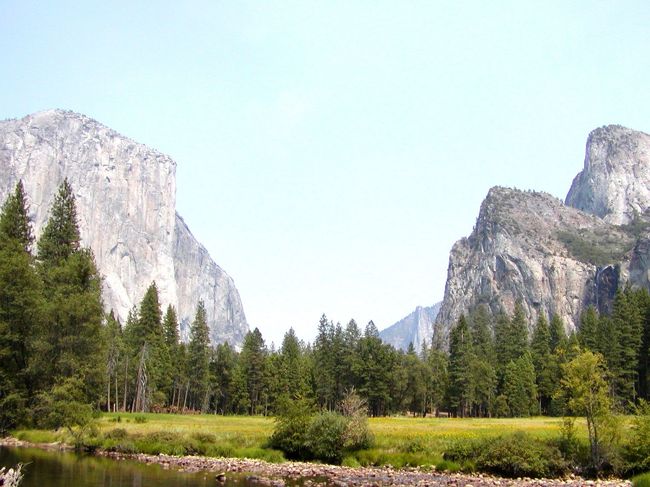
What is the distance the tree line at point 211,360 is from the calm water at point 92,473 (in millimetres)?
9138

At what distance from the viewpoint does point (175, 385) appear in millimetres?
101438

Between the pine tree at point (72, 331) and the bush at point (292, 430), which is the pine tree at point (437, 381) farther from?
the pine tree at point (72, 331)

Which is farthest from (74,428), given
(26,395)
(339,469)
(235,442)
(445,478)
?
(445,478)

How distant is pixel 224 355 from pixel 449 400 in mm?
42839

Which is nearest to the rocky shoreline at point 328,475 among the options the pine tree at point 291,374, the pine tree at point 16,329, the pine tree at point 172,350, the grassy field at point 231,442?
the grassy field at point 231,442

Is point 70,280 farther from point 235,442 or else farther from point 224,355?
point 224,355

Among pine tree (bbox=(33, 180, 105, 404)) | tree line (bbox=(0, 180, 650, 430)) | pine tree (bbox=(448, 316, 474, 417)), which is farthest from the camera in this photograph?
pine tree (bbox=(448, 316, 474, 417))

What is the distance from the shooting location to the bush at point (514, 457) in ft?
119

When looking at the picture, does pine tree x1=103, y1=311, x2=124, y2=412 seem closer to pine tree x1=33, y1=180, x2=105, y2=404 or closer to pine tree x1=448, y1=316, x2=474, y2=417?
pine tree x1=33, y1=180, x2=105, y2=404

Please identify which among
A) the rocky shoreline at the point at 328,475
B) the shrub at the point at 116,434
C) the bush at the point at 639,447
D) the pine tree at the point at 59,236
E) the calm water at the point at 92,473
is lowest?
the rocky shoreline at the point at 328,475

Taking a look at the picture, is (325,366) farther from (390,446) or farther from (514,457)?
(514,457)

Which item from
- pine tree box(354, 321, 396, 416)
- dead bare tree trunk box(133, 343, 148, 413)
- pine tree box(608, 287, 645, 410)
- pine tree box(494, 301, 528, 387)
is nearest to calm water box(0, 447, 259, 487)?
dead bare tree trunk box(133, 343, 148, 413)

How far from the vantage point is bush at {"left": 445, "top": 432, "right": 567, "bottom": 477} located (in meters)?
36.2

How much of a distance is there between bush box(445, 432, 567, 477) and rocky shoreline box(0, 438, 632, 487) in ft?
3.41
